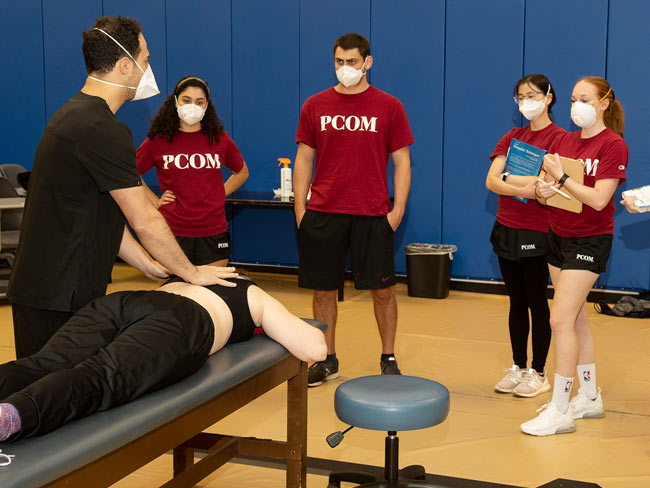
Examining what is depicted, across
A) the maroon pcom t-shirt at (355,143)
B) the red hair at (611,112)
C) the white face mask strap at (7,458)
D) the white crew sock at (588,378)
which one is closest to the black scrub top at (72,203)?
the white face mask strap at (7,458)

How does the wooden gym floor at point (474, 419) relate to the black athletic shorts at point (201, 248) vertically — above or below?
below

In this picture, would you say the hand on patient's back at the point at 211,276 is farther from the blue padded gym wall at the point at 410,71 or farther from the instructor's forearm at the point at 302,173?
the blue padded gym wall at the point at 410,71

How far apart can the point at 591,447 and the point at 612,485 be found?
312mm

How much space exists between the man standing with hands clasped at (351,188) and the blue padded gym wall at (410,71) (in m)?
2.23

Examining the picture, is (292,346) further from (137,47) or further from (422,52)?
(422,52)

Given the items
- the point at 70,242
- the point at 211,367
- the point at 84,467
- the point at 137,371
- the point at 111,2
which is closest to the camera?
the point at 84,467

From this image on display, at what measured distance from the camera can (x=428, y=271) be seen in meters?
5.36

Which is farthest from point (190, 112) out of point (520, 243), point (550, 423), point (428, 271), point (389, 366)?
point (428, 271)

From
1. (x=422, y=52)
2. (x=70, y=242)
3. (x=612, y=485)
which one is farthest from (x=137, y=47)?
(x=422, y=52)

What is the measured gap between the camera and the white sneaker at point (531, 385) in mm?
3260

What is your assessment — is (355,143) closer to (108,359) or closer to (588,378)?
(588,378)

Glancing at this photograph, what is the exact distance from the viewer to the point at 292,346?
7.12ft

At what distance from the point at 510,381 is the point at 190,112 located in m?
1.93

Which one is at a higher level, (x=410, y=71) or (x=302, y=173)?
(x=410, y=71)
